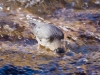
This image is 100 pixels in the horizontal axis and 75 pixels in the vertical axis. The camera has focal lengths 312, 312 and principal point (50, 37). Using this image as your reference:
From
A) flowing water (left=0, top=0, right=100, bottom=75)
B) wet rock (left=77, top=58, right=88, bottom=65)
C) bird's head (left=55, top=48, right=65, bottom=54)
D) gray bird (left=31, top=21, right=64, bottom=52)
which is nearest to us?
flowing water (left=0, top=0, right=100, bottom=75)

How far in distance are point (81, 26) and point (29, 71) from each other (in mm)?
2792

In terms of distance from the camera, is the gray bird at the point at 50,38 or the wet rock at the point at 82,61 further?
the gray bird at the point at 50,38

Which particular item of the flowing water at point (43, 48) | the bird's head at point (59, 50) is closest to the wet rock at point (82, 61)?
the flowing water at point (43, 48)

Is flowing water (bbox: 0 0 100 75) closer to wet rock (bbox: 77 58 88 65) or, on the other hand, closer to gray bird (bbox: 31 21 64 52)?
wet rock (bbox: 77 58 88 65)

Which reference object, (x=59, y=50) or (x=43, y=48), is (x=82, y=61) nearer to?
(x=59, y=50)

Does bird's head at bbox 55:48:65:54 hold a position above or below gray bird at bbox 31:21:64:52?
below

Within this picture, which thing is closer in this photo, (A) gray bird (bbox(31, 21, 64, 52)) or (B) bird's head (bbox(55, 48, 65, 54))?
(B) bird's head (bbox(55, 48, 65, 54))

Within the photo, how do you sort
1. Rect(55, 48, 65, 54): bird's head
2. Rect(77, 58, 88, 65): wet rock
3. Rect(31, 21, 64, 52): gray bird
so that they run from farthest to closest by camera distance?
Rect(31, 21, 64, 52): gray bird < Rect(55, 48, 65, 54): bird's head < Rect(77, 58, 88, 65): wet rock

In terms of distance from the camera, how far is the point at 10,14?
314 inches

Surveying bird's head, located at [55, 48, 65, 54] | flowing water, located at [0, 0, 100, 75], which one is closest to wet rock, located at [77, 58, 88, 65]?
flowing water, located at [0, 0, 100, 75]

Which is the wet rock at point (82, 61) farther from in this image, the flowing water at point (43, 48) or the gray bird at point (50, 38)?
the gray bird at point (50, 38)

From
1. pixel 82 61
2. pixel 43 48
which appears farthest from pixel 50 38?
pixel 82 61

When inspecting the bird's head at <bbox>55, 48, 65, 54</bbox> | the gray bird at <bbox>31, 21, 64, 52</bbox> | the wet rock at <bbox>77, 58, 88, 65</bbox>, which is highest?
the gray bird at <bbox>31, 21, 64, 52</bbox>

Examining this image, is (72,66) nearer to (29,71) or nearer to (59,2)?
(29,71)
